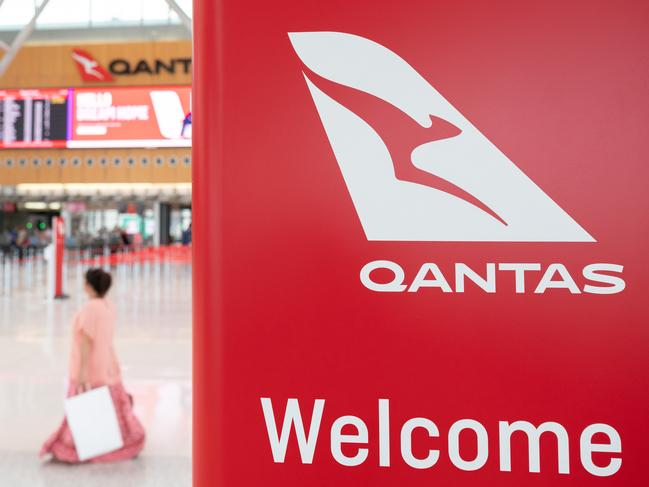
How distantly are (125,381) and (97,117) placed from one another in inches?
622

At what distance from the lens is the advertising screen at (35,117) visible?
1892 cm

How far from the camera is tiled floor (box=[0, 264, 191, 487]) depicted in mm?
3377

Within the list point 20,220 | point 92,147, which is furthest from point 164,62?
point 20,220

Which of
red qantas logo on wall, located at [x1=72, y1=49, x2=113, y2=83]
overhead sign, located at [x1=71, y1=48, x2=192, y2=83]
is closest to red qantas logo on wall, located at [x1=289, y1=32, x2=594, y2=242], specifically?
overhead sign, located at [x1=71, y1=48, x2=192, y2=83]

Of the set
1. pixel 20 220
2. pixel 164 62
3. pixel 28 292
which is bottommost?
pixel 28 292

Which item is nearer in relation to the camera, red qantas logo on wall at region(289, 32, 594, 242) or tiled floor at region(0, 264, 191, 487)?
red qantas logo on wall at region(289, 32, 594, 242)

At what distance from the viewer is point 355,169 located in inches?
24.3

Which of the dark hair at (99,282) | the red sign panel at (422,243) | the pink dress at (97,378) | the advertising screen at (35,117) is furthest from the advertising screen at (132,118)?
the red sign panel at (422,243)

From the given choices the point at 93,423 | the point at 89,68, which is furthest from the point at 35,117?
the point at 93,423

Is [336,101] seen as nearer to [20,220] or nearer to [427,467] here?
[427,467]

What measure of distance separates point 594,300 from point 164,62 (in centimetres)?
2106

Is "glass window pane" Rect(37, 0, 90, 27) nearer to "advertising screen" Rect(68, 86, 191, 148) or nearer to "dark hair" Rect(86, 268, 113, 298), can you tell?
"advertising screen" Rect(68, 86, 191, 148)

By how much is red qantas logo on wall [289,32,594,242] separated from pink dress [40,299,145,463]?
3.36 metres

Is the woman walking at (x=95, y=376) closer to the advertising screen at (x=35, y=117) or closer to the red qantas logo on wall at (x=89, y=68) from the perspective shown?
the advertising screen at (x=35, y=117)
